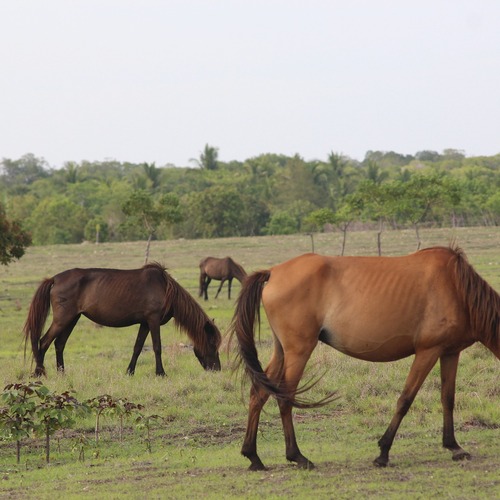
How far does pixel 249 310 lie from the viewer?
25.2ft

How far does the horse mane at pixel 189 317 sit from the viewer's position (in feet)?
43.6

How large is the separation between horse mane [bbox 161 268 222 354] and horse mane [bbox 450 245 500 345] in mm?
6294

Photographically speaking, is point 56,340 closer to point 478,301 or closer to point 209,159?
point 478,301

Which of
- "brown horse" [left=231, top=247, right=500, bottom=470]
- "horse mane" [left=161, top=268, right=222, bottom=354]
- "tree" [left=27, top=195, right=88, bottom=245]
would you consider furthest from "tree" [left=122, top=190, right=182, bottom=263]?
"tree" [left=27, top=195, right=88, bottom=245]

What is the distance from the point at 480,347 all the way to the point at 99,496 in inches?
326

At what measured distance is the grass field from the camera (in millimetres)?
6699

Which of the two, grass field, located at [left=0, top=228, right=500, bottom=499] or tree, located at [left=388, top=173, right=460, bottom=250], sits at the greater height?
tree, located at [left=388, top=173, right=460, bottom=250]

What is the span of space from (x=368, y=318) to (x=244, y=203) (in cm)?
6977

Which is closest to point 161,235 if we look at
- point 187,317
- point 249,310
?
Result: point 187,317

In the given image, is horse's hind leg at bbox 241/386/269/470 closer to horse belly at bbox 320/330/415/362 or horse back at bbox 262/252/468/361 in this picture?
horse back at bbox 262/252/468/361

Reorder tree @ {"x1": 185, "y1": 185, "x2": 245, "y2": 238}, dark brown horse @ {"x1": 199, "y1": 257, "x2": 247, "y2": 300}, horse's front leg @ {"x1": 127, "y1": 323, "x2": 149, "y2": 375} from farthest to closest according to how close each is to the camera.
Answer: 1. tree @ {"x1": 185, "y1": 185, "x2": 245, "y2": 238}
2. dark brown horse @ {"x1": 199, "y1": 257, "x2": 247, "y2": 300}
3. horse's front leg @ {"x1": 127, "y1": 323, "x2": 149, "y2": 375}

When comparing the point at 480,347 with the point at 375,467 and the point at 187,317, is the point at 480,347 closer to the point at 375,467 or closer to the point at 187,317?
the point at 187,317

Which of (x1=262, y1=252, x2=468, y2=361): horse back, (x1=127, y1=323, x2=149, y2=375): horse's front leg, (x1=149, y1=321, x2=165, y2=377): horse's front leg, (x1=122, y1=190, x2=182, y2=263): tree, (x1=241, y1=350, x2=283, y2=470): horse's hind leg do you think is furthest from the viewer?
(x1=122, y1=190, x2=182, y2=263): tree

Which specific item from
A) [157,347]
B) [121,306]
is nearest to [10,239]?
[121,306]
